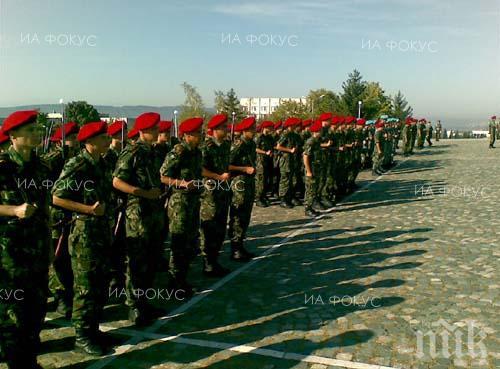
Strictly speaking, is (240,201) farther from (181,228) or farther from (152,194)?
(152,194)

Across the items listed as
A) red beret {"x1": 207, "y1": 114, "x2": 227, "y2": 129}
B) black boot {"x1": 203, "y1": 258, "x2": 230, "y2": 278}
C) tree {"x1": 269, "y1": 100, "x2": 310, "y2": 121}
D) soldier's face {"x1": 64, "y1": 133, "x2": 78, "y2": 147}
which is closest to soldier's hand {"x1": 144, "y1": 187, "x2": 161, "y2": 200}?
black boot {"x1": 203, "y1": 258, "x2": 230, "y2": 278}

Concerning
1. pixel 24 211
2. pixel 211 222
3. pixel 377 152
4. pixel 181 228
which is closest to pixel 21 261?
pixel 24 211

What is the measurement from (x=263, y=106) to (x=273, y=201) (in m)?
153

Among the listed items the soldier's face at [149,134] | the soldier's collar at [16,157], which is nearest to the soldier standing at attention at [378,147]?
the soldier's face at [149,134]

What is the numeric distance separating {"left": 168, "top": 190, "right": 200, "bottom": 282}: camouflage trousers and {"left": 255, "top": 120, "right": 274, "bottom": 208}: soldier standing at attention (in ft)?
22.0

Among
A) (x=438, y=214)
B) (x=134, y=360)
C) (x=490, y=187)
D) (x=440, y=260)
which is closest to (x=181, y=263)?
(x=134, y=360)

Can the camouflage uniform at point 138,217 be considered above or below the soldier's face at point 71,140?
below

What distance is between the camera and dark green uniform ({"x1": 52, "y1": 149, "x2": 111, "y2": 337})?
15.0 feet

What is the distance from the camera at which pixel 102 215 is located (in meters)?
4.67

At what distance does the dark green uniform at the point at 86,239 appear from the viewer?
4.58 metres

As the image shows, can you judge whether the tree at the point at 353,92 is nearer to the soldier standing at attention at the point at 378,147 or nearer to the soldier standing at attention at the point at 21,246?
the soldier standing at attention at the point at 378,147

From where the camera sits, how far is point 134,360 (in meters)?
4.50

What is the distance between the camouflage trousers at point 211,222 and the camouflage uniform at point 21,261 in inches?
122

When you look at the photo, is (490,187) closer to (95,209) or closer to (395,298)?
(395,298)
